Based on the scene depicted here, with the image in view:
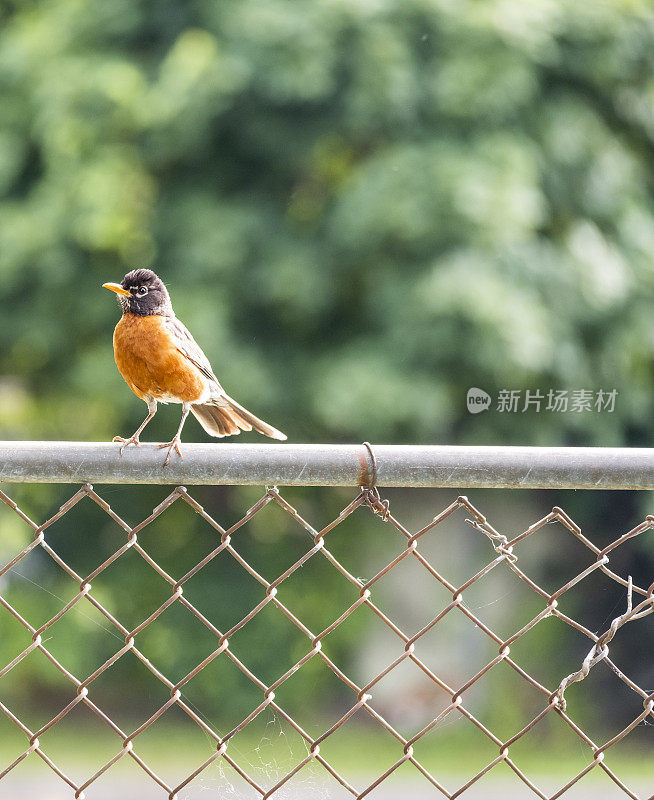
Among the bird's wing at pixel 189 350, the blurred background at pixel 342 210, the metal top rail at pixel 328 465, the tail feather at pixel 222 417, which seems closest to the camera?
the metal top rail at pixel 328 465

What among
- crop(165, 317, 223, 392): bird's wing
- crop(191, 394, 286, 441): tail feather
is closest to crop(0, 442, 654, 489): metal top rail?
crop(191, 394, 286, 441): tail feather

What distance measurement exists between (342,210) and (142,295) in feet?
12.0

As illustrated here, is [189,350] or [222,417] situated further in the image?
[189,350]

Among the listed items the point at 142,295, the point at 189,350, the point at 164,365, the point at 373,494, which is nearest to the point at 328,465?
the point at 373,494

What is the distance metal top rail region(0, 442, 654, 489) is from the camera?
4.66ft

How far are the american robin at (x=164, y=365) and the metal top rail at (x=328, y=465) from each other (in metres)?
1.20

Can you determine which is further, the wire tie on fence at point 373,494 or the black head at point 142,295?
the black head at point 142,295

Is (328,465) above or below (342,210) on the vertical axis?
above

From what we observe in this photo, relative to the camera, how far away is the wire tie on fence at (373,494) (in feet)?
4.76

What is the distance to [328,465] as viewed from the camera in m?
1.44

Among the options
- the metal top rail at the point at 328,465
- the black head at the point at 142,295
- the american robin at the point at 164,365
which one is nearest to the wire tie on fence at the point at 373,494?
the metal top rail at the point at 328,465

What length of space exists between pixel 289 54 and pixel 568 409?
2979 millimetres

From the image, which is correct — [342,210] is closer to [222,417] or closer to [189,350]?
[189,350]

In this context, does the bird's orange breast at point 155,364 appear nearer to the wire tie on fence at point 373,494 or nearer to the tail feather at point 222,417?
the tail feather at point 222,417
